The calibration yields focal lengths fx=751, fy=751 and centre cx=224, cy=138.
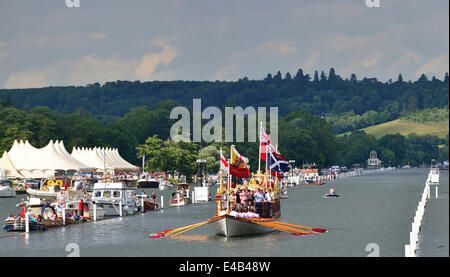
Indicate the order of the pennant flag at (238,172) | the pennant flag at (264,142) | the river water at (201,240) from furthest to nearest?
the pennant flag at (264,142) → the pennant flag at (238,172) → the river water at (201,240)

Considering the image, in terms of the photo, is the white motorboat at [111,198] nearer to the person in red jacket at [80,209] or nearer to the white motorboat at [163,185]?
the person in red jacket at [80,209]

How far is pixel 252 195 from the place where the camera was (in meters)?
69.3

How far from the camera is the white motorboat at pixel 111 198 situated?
8925cm

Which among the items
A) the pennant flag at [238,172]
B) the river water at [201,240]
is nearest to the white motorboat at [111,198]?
the river water at [201,240]

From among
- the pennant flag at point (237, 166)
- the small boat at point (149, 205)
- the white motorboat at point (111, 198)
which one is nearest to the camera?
the pennant flag at point (237, 166)

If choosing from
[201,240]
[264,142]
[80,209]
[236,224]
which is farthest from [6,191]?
[236,224]

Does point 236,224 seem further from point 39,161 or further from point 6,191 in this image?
point 39,161

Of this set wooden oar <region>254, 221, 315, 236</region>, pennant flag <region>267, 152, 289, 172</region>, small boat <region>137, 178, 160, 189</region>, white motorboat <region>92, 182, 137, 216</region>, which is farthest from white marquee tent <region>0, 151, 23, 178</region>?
wooden oar <region>254, 221, 315, 236</region>

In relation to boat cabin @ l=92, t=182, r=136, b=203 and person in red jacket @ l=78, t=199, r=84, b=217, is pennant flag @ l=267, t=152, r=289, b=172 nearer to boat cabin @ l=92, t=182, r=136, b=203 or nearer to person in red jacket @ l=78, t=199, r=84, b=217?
boat cabin @ l=92, t=182, r=136, b=203

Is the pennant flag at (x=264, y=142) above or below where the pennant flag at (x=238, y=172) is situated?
above

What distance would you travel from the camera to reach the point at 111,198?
91.5 metres
